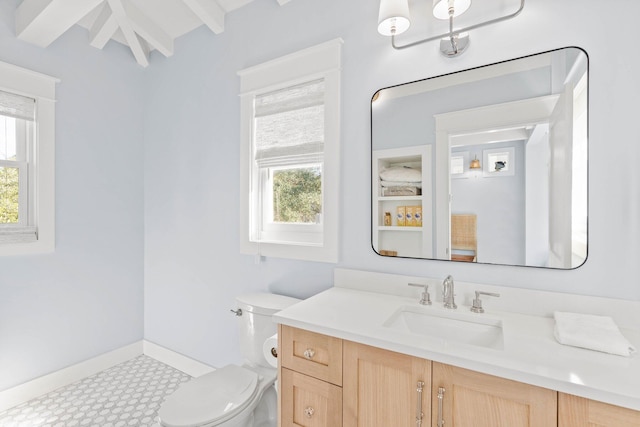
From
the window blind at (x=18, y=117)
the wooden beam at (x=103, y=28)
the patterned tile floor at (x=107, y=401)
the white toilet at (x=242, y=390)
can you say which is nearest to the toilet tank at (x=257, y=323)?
the white toilet at (x=242, y=390)

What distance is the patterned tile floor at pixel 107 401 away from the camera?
1910 mm

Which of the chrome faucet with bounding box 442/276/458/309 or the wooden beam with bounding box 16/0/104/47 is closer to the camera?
the chrome faucet with bounding box 442/276/458/309

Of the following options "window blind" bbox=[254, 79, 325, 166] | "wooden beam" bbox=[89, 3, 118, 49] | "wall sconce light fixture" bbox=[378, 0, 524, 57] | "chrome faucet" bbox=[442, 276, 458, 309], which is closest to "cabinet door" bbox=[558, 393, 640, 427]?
"chrome faucet" bbox=[442, 276, 458, 309]

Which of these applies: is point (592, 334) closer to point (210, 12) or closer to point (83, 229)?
point (210, 12)

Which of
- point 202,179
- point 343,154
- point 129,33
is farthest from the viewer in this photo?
point 202,179

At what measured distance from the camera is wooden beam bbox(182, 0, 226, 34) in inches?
79.7

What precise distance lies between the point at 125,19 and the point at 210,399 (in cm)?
234

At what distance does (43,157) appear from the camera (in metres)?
2.18

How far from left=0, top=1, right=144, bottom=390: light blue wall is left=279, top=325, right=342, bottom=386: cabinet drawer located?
6.38ft

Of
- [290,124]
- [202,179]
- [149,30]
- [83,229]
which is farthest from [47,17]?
[290,124]

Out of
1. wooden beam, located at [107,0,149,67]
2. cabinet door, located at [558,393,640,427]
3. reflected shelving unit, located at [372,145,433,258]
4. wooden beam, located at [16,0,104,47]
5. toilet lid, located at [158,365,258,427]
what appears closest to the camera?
cabinet door, located at [558,393,640,427]

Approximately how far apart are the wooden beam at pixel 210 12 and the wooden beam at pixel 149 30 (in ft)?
1.55

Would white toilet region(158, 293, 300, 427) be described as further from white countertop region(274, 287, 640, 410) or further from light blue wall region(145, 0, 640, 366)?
white countertop region(274, 287, 640, 410)

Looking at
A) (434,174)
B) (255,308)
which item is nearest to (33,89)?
(255,308)
